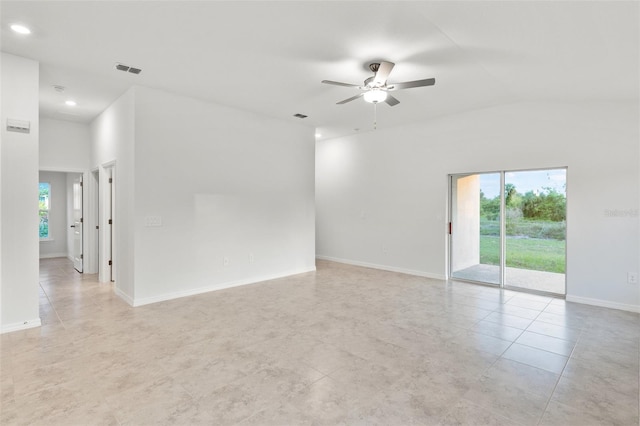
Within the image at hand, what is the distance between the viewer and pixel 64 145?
20.3 feet

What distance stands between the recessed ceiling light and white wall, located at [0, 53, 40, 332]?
0.73 meters

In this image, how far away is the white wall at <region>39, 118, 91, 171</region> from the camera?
6.00 metres

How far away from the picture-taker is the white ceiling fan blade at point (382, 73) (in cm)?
334

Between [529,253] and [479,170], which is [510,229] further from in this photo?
[479,170]

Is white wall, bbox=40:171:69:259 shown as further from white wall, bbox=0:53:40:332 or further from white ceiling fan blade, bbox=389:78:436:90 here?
white ceiling fan blade, bbox=389:78:436:90

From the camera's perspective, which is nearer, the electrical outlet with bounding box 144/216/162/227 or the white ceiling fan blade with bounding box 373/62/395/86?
the white ceiling fan blade with bounding box 373/62/395/86

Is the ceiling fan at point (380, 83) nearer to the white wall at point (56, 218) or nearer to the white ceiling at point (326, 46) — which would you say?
the white ceiling at point (326, 46)

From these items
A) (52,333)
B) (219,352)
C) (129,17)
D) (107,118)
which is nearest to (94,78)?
(107,118)

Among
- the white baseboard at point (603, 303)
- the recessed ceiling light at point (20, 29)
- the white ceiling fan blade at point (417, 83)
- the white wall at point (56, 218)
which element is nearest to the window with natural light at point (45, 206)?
the white wall at point (56, 218)

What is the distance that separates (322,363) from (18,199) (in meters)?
3.75

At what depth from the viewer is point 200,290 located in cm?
502

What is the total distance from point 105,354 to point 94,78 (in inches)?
134

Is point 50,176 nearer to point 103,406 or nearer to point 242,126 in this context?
point 242,126

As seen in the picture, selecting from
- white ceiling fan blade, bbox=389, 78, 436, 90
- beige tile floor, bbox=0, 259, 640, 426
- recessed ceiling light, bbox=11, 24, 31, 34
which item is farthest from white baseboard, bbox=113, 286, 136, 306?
white ceiling fan blade, bbox=389, 78, 436, 90
